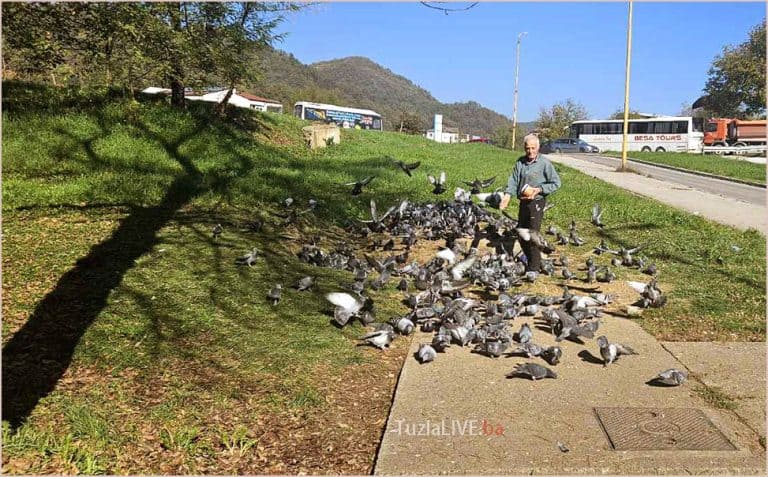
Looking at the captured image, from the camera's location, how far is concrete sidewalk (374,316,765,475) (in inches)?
122

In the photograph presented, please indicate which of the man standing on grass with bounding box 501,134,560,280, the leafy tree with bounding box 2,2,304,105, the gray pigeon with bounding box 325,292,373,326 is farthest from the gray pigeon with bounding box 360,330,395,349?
the leafy tree with bounding box 2,2,304,105

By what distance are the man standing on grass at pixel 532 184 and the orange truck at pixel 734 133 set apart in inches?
2362

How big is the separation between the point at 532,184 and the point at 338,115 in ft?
197

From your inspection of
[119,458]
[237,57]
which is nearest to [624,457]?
[119,458]

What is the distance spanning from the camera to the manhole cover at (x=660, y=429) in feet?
10.7

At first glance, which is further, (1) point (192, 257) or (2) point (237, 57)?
(2) point (237, 57)

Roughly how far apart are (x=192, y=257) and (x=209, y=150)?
703cm

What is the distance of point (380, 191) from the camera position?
40.6 feet

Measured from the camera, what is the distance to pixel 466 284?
6090 millimetres

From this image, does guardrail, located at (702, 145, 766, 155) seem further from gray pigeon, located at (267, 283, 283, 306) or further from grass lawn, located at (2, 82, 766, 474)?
gray pigeon, located at (267, 283, 283, 306)

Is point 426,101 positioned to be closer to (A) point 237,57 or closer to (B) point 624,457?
(A) point 237,57

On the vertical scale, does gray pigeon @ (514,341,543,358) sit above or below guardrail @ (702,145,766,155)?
below

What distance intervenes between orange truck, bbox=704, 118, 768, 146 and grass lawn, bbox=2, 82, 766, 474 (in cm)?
5463

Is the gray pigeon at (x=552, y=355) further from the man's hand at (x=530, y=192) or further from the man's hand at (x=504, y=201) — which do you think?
the man's hand at (x=530, y=192)
